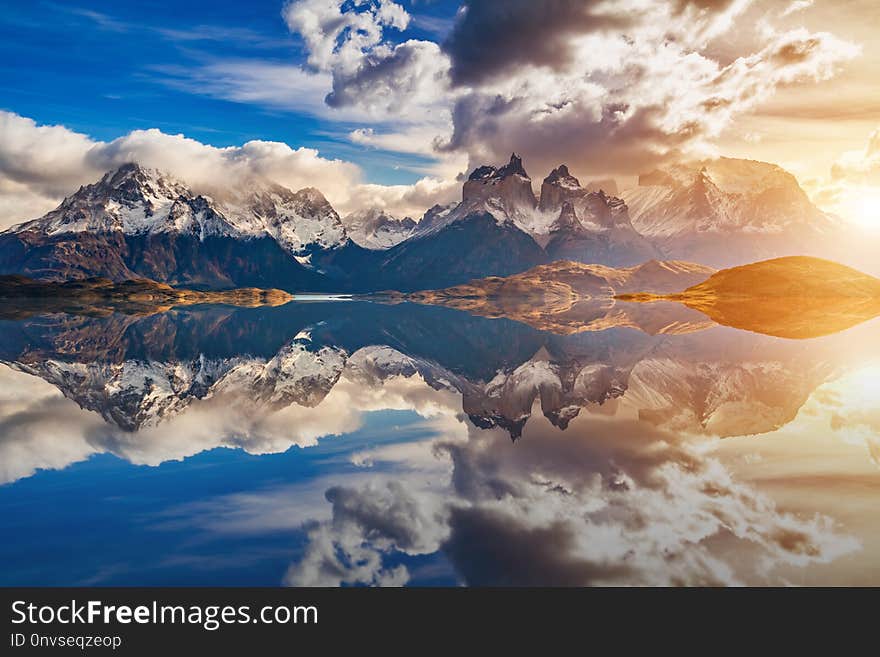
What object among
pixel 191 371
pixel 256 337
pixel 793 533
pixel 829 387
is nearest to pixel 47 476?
pixel 793 533

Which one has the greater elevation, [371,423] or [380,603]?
[371,423]

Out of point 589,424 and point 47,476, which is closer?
point 47,476

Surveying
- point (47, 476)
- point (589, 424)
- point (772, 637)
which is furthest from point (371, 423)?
point (772, 637)

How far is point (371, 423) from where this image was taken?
1711 inches

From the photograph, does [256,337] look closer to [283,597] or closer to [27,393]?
[27,393]

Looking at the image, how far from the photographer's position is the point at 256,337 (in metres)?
122

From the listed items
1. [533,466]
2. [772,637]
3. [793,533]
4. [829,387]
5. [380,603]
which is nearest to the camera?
[772,637]

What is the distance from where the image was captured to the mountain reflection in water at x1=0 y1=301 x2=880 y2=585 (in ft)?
67.8

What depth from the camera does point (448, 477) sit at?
29.7 meters

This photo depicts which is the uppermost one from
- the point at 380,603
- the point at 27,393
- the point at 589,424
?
the point at 27,393

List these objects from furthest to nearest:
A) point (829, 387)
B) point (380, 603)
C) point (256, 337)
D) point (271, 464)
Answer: point (256, 337) < point (829, 387) < point (271, 464) < point (380, 603)

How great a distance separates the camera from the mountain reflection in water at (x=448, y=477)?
67.8ft

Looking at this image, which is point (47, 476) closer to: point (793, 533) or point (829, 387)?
point (793, 533)

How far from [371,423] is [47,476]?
19282mm
